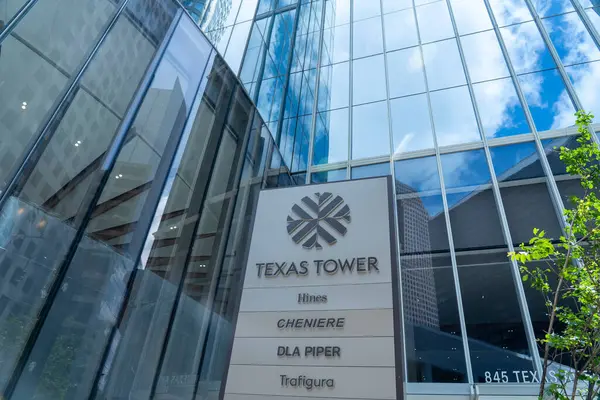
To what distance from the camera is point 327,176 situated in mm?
12742

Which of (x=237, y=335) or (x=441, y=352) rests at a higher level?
(x=441, y=352)

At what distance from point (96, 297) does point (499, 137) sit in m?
10.8

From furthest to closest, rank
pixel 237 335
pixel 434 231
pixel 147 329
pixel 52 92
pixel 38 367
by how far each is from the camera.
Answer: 1. pixel 434 231
2. pixel 147 329
3. pixel 237 335
4. pixel 52 92
5. pixel 38 367

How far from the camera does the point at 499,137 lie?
11375 millimetres

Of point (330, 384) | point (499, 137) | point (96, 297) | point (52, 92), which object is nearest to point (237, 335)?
point (330, 384)

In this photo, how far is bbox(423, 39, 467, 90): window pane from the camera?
12.8 m

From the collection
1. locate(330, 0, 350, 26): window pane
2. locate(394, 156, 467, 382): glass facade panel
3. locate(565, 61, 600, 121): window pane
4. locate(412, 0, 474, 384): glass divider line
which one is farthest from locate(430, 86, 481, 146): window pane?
locate(330, 0, 350, 26): window pane

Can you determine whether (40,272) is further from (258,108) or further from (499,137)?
(499,137)

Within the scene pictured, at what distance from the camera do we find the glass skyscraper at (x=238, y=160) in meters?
5.39

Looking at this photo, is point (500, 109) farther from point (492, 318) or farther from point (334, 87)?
point (492, 318)

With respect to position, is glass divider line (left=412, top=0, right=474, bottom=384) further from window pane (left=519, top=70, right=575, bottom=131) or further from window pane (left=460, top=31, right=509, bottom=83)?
window pane (left=519, top=70, right=575, bottom=131)

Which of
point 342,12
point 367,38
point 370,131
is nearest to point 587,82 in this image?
point 370,131

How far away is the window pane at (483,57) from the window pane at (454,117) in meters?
0.75

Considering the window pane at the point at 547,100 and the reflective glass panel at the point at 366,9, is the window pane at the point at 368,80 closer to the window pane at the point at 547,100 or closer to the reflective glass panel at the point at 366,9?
the reflective glass panel at the point at 366,9
